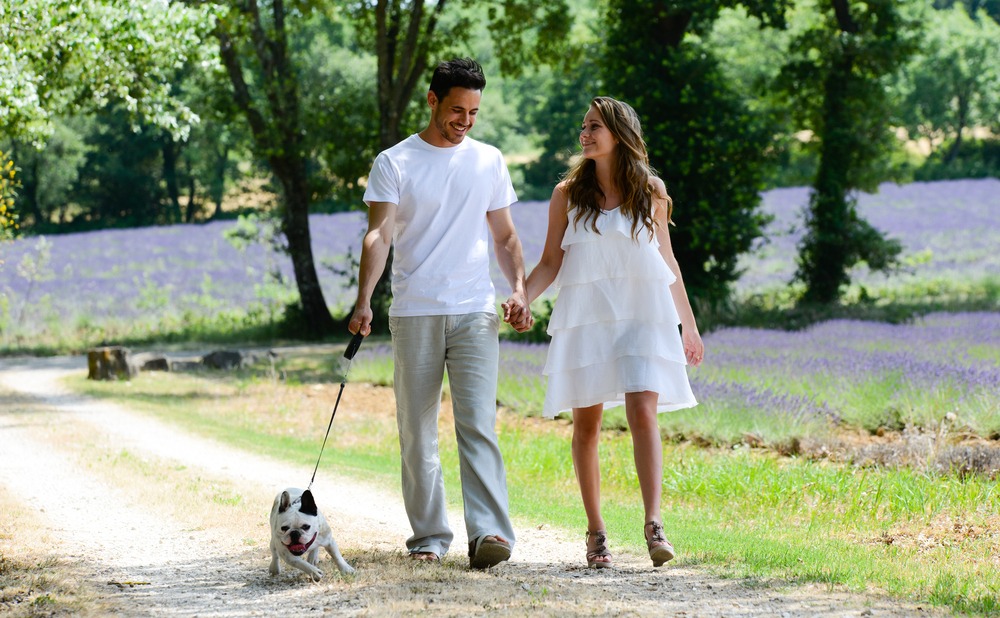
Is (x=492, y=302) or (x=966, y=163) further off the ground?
(x=966, y=163)

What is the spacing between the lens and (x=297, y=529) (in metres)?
4.95

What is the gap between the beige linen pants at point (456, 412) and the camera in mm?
5375

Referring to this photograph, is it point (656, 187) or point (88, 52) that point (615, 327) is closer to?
point (656, 187)

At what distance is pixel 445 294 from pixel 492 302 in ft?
1.02

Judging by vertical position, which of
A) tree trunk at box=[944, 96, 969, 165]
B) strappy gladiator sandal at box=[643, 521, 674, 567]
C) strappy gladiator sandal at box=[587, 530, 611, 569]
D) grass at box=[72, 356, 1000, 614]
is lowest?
grass at box=[72, 356, 1000, 614]

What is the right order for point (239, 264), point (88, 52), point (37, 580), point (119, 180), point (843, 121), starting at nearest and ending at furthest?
1. point (37, 580)
2. point (88, 52)
3. point (843, 121)
4. point (239, 264)
5. point (119, 180)

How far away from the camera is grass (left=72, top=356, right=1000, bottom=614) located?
17.8 feet

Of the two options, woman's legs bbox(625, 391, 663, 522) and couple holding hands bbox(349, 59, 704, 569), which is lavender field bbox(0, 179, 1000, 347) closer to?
couple holding hands bbox(349, 59, 704, 569)

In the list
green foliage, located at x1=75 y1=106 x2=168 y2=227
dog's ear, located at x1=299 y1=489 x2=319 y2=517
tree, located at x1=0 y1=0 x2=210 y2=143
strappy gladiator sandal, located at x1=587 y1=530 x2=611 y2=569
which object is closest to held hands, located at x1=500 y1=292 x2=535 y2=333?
strappy gladiator sandal, located at x1=587 y1=530 x2=611 y2=569

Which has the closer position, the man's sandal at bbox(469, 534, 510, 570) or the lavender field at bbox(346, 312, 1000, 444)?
the man's sandal at bbox(469, 534, 510, 570)

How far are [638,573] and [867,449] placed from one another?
12.8ft

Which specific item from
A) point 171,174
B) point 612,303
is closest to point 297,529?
point 612,303

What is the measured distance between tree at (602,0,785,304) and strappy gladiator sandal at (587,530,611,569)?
46.9ft

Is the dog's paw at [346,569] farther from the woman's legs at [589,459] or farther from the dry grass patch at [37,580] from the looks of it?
the woman's legs at [589,459]
